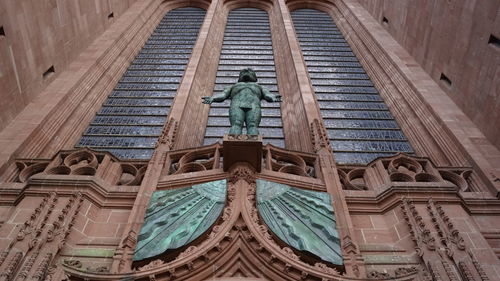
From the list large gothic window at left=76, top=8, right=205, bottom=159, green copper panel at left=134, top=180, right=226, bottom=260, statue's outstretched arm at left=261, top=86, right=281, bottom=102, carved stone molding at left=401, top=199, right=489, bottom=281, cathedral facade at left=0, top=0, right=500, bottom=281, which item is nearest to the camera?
carved stone molding at left=401, top=199, right=489, bottom=281

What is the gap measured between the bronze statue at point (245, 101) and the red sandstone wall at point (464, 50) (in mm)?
5863

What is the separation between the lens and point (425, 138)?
1336 centimetres

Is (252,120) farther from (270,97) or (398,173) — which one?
(398,173)

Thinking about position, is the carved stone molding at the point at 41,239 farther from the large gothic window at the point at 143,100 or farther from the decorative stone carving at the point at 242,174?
the large gothic window at the point at 143,100

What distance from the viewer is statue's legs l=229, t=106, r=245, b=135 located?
9.64m

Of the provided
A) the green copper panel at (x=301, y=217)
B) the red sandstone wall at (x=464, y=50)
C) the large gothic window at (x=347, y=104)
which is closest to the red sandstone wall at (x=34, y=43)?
the green copper panel at (x=301, y=217)

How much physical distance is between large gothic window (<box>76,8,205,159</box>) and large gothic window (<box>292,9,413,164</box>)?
552 centimetres

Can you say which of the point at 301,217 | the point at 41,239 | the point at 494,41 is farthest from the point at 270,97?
the point at 494,41

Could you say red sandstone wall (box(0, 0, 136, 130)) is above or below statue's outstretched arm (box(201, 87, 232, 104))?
above

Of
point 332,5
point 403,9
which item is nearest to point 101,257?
point 403,9

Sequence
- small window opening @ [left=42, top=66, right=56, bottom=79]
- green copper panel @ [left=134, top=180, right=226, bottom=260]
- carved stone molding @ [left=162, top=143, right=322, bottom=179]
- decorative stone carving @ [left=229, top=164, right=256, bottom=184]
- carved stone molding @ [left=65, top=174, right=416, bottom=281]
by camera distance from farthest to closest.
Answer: small window opening @ [left=42, top=66, right=56, bottom=79], carved stone molding @ [left=162, top=143, right=322, bottom=179], decorative stone carving @ [left=229, top=164, right=256, bottom=184], green copper panel @ [left=134, top=180, right=226, bottom=260], carved stone molding @ [left=65, top=174, right=416, bottom=281]

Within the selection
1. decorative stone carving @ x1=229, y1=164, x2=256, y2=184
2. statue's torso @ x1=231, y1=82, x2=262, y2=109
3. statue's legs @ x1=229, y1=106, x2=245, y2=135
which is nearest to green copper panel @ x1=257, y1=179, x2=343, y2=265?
decorative stone carving @ x1=229, y1=164, x2=256, y2=184

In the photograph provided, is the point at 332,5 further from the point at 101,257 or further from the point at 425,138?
the point at 101,257

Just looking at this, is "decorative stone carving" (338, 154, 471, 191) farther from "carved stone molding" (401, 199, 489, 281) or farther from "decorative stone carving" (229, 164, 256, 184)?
"decorative stone carving" (229, 164, 256, 184)
